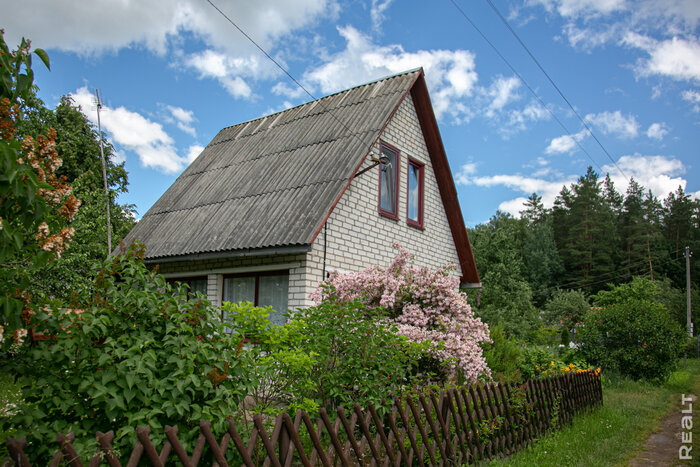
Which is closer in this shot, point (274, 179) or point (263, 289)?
point (263, 289)

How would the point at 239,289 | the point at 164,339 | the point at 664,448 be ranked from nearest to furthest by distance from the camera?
1. the point at 164,339
2. the point at 664,448
3. the point at 239,289

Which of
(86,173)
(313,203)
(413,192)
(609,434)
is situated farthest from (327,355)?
(86,173)

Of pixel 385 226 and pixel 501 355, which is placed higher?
pixel 385 226

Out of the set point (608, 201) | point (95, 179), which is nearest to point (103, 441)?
point (95, 179)

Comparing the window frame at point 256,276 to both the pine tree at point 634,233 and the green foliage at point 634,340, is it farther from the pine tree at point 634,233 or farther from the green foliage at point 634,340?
the pine tree at point 634,233

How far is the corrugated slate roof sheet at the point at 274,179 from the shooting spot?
964 cm

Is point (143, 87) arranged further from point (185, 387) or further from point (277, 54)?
point (185, 387)

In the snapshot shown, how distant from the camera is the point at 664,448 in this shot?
7.08 metres

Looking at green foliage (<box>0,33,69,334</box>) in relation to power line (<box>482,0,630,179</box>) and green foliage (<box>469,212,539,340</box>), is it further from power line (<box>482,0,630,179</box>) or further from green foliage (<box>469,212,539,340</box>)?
green foliage (<box>469,212,539,340</box>)

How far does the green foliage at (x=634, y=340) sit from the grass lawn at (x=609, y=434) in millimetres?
1301

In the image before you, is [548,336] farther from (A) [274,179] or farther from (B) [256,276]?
(B) [256,276]

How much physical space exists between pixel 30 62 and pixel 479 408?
209 inches

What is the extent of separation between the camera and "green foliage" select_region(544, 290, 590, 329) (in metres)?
40.1

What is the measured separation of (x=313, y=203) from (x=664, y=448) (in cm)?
695
